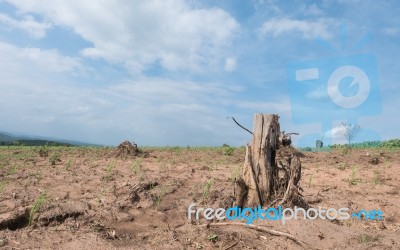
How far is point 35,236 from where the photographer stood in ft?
14.8

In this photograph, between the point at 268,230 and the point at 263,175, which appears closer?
the point at 268,230

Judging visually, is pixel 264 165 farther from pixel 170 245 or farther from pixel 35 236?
pixel 35 236

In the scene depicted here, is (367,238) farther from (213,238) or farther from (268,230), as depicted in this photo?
(213,238)

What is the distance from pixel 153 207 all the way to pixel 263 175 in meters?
1.84

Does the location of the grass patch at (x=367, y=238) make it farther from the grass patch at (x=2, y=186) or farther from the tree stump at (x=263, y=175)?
the grass patch at (x=2, y=186)

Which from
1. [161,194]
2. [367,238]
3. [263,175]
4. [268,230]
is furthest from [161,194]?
[367,238]

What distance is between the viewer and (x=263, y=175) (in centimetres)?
548

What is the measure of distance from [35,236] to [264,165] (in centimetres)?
317

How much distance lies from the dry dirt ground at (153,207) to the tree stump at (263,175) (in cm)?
40

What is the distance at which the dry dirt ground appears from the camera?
4.45 m

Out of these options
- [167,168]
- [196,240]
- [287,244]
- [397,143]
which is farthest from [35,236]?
[397,143]

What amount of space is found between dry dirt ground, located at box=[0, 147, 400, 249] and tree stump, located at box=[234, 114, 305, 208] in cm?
40

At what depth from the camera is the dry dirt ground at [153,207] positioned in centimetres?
445

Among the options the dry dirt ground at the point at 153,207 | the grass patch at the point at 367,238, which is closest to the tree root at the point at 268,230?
the dry dirt ground at the point at 153,207
